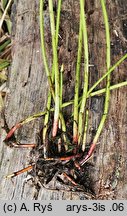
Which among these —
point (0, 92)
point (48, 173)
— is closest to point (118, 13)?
point (0, 92)

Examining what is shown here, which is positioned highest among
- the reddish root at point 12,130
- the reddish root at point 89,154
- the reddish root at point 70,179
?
the reddish root at point 12,130

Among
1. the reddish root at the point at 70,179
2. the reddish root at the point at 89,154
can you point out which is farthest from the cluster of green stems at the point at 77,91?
the reddish root at the point at 70,179

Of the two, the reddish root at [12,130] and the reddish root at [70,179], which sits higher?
the reddish root at [12,130]

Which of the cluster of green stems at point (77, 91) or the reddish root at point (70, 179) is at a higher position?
the cluster of green stems at point (77, 91)

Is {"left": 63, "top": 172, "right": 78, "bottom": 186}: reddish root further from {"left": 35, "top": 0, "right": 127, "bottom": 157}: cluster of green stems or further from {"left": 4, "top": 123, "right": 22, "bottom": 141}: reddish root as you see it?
{"left": 4, "top": 123, "right": 22, "bottom": 141}: reddish root

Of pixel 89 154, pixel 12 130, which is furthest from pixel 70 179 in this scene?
pixel 12 130

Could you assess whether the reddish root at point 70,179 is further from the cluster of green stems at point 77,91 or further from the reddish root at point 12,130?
the reddish root at point 12,130

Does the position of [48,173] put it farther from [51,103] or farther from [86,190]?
[51,103]

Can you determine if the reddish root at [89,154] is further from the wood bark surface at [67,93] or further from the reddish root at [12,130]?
the reddish root at [12,130]

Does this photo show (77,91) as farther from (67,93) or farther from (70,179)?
(70,179)
